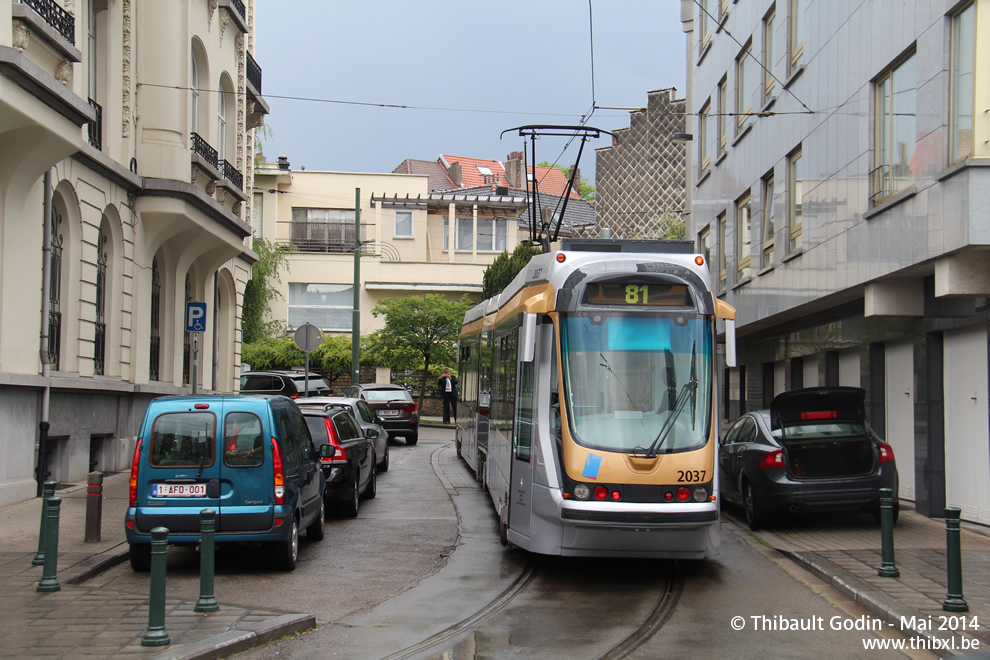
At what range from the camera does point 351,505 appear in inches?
552

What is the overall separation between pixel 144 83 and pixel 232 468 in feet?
38.4

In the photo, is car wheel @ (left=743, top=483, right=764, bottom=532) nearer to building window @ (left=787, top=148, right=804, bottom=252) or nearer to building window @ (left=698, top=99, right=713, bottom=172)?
building window @ (left=787, top=148, right=804, bottom=252)

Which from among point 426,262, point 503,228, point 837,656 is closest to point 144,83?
point 837,656

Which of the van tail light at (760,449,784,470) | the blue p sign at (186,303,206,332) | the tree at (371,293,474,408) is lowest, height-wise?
the van tail light at (760,449,784,470)

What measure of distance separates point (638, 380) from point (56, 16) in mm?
9625

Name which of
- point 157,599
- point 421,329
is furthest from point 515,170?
point 157,599

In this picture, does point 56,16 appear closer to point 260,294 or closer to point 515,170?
point 260,294

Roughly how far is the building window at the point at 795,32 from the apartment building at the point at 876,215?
54 mm

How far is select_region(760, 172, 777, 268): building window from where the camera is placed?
21.4m

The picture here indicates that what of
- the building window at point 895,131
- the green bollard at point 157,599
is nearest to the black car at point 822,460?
the building window at point 895,131

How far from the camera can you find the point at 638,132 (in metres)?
57.0

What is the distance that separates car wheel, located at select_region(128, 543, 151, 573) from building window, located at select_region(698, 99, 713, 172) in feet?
68.2

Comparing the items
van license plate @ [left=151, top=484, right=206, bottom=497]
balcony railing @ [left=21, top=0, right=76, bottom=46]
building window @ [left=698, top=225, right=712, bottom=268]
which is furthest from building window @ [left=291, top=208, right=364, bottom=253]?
van license plate @ [left=151, top=484, right=206, bottom=497]

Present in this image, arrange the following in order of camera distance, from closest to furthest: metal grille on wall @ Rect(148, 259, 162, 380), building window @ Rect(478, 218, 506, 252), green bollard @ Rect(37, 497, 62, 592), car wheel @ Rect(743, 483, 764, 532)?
green bollard @ Rect(37, 497, 62, 592), car wheel @ Rect(743, 483, 764, 532), metal grille on wall @ Rect(148, 259, 162, 380), building window @ Rect(478, 218, 506, 252)
